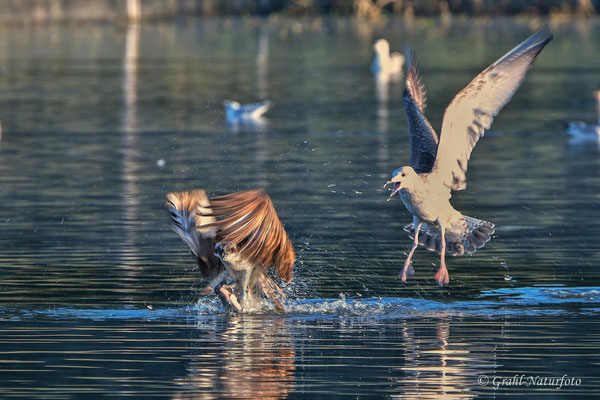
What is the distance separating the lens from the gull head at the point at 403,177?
1148 centimetres

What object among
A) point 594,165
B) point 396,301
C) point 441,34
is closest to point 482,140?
point 594,165

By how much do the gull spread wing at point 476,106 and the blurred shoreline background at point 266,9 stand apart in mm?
60123

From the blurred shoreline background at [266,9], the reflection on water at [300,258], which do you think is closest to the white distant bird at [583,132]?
the reflection on water at [300,258]

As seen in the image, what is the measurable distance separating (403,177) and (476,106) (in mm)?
824

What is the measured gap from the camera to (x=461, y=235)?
12297 millimetres

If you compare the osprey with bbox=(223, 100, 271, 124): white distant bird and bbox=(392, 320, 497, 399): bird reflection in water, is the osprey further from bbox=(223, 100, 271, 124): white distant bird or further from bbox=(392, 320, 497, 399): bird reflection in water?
bbox=(223, 100, 271, 124): white distant bird

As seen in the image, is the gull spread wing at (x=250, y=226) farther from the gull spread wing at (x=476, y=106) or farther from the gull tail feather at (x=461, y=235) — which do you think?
the gull tail feather at (x=461, y=235)

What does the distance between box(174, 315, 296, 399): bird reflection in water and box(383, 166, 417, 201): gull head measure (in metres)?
1.52

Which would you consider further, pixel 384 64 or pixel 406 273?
pixel 384 64

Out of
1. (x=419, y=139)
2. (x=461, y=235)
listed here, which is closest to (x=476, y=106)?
(x=419, y=139)

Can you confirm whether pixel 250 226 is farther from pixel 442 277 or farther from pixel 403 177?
pixel 442 277

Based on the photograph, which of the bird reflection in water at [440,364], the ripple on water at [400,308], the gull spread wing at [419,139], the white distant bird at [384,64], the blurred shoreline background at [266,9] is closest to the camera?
the bird reflection in water at [440,364]

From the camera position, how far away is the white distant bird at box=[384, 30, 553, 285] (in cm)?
1166

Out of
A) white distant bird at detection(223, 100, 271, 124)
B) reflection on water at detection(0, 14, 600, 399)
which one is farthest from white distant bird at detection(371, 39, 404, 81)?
white distant bird at detection(223, 100, 271, 124)
